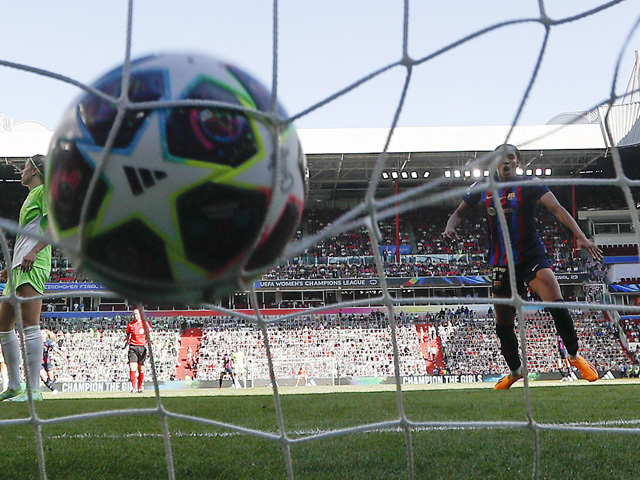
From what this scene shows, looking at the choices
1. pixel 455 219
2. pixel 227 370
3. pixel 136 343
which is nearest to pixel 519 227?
pixel 455 219

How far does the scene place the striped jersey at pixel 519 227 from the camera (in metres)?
3.92

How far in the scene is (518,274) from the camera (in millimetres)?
3941

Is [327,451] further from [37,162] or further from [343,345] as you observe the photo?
[343,345]

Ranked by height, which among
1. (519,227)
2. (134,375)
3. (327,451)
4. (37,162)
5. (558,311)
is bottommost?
(134,375)

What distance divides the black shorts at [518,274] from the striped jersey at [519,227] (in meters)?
0.03

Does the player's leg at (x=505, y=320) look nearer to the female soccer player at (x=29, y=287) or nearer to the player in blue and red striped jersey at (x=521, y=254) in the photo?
the player in blue and red striped jersey at (x=521, y=254)

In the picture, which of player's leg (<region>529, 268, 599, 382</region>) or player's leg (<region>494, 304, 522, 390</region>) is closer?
player's leg (<region>529, 268, 599, 382</region>)

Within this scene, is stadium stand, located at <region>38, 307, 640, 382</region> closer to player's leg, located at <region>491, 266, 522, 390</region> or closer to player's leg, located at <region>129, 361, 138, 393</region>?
player's leg, located at <region>129, 361, 138, 393</region>

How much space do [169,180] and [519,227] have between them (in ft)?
9.53

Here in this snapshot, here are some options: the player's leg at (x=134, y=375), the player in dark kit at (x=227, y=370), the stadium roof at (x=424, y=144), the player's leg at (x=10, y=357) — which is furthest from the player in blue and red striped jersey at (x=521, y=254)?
the stadium roof at (x=424, y=144)

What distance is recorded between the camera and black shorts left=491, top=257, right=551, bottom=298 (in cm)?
388

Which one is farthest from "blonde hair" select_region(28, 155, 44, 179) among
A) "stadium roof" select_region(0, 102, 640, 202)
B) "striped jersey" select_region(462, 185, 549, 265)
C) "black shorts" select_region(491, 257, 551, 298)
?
"stadium roof" select_region(0, 102, 640, 202)

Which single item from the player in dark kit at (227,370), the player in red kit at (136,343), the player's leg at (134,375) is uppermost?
the player in red kit at (136,343)

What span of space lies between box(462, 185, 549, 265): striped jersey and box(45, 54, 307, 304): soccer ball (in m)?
2.54
